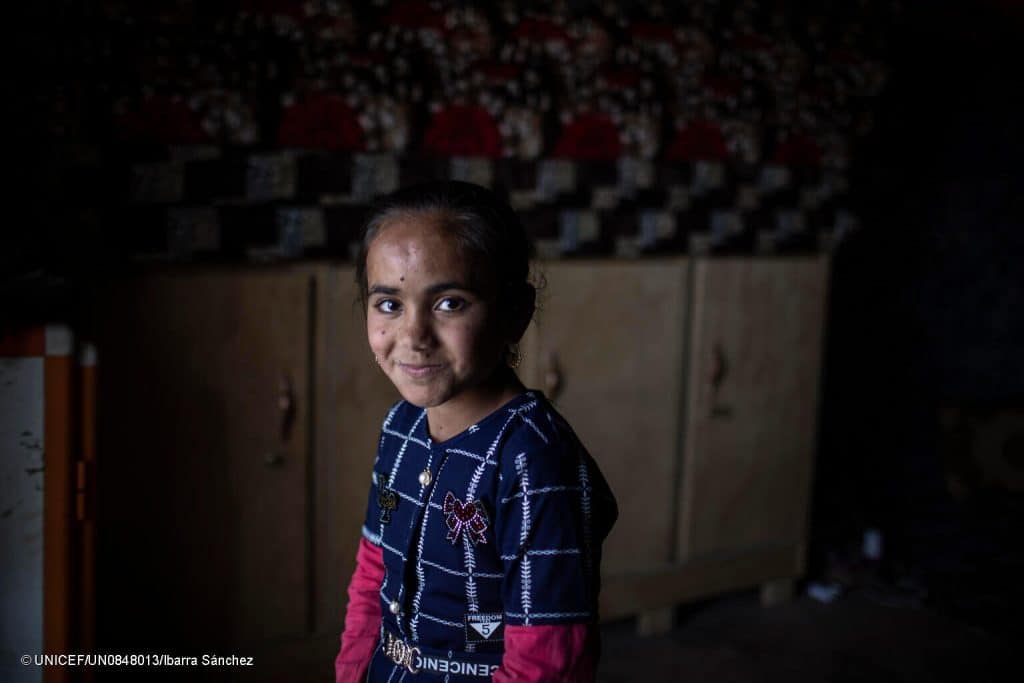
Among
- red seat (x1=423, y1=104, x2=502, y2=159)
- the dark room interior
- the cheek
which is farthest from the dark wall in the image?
the cheek

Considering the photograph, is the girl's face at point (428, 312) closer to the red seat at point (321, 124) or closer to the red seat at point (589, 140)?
the red seat at point (321, 124)

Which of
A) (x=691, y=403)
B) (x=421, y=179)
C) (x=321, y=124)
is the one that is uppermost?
(x=321, y=124)

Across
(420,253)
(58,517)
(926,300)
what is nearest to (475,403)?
(420,253)

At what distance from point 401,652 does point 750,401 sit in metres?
2.05

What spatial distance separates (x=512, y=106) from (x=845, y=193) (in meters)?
1.34

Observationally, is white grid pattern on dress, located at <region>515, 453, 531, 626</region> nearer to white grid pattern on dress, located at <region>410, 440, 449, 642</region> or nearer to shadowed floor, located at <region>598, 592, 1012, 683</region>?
white grid pattern on dress, located at <region>410, 440, 449, 642</region>

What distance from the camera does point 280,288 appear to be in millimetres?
2266

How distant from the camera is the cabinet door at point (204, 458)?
213cm

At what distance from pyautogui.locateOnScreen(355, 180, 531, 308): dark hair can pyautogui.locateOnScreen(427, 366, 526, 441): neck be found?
115 millimetres

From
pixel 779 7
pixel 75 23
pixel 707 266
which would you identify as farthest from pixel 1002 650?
pixel 75 23

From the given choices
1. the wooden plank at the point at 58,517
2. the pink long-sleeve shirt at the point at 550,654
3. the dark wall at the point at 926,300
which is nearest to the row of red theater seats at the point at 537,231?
the wooden plank at the point at 58,517

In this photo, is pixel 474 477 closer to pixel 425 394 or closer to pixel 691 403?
pixel 425 394

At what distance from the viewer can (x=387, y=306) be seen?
119 centimetres

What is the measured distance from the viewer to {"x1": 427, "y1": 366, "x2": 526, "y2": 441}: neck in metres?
1.25
